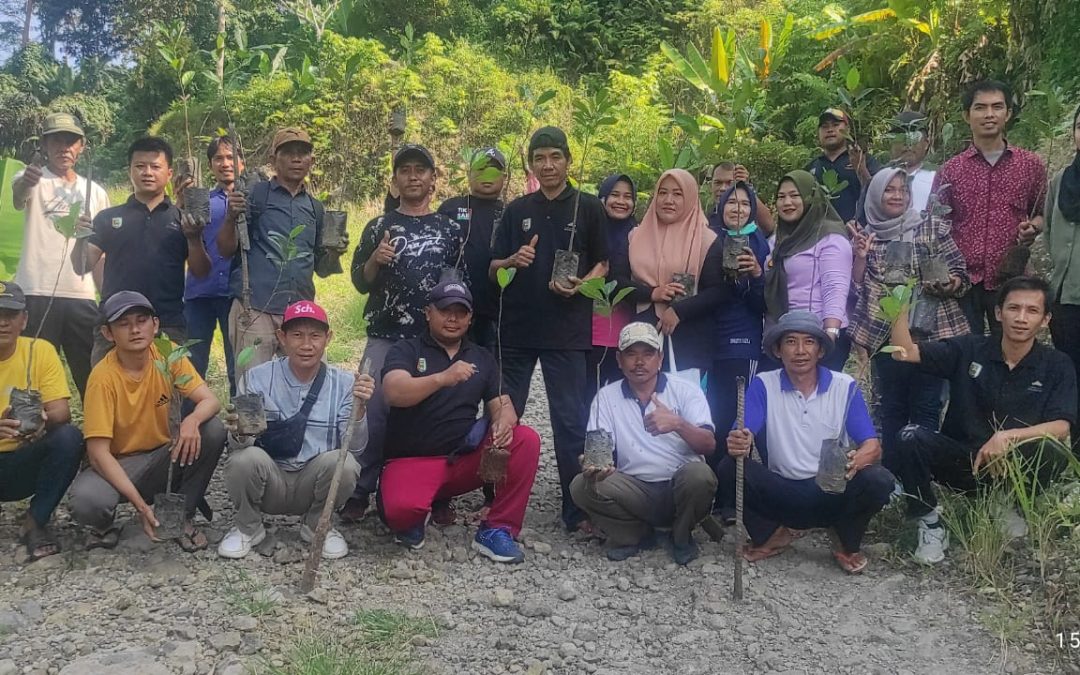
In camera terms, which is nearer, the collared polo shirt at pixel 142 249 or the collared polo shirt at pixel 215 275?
the collared polo shirt at pixel 142 249

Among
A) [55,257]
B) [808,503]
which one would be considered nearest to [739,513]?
[808,503]

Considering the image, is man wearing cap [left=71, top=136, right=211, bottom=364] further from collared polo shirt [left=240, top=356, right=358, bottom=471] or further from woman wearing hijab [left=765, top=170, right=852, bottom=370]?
woman wearing hijab [left=765, top=170, right=852, bottom=370]

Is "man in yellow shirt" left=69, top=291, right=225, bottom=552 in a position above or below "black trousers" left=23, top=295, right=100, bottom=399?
below

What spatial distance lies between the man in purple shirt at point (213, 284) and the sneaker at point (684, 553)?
8.61 ft

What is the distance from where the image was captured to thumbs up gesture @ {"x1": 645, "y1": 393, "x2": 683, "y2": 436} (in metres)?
3.80

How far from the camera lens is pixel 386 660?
3.07m

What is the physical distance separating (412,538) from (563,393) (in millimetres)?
1006

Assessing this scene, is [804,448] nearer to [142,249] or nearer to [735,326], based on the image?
[735,326]

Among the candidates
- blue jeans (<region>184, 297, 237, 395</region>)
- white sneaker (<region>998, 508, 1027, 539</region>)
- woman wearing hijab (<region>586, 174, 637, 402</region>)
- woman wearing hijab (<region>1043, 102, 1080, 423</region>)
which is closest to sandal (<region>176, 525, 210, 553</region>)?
blue jeans (<region>184, 297, 237, 395</region>)

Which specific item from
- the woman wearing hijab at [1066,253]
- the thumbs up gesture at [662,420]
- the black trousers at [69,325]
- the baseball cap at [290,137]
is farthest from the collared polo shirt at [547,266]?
the black trousers at [69,325]

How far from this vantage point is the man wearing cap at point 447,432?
3945 millimetres

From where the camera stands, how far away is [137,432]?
12.9 feet

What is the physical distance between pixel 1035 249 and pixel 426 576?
16.2 feet

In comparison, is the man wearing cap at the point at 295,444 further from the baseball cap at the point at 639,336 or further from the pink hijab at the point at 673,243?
the pink hijab at the point at 673,243
